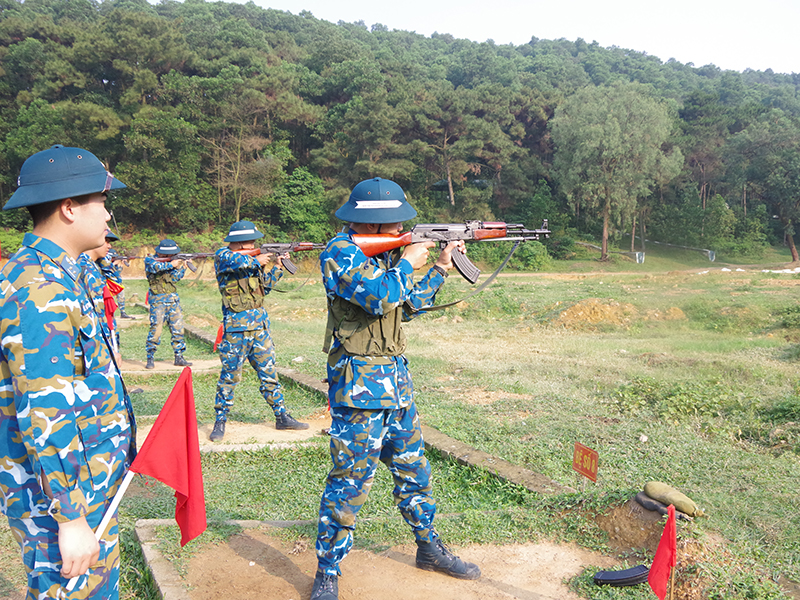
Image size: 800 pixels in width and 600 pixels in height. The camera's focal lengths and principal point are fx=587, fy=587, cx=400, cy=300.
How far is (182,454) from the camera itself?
108 inches

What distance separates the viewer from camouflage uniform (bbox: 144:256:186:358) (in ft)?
35.2

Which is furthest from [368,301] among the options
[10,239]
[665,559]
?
[10,239]

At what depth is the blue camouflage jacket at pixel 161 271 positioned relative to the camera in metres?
10.7

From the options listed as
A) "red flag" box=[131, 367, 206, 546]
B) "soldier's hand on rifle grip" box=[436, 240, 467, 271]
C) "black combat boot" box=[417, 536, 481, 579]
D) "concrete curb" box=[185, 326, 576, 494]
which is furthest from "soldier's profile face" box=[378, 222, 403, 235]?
"concrete curb" box=[185, 326, 576, 494]

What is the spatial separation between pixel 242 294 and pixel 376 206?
3.71 m

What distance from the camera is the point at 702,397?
22.3ft

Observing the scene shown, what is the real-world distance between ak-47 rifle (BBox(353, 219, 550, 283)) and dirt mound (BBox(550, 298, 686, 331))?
11.1 meters

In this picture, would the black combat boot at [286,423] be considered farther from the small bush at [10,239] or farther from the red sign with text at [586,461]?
the small bush at [10,239]

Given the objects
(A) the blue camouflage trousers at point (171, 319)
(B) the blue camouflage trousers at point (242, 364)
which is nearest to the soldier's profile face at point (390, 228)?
(B) the blue camouflage trousers at point (242, 364)

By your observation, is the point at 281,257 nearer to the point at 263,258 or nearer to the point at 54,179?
the point at 263,258

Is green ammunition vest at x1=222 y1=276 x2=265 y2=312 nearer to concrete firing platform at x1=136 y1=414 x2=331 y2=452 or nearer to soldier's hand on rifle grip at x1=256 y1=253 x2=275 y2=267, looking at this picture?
soldier's hand on rifle grip at x1=256 y1=253 x2=275 y2=267

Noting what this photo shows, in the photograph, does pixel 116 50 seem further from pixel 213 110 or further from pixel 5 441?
pixel 5 441

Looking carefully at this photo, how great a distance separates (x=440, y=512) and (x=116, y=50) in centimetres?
3954

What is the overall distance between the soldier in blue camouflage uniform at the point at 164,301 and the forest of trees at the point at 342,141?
23.9m
